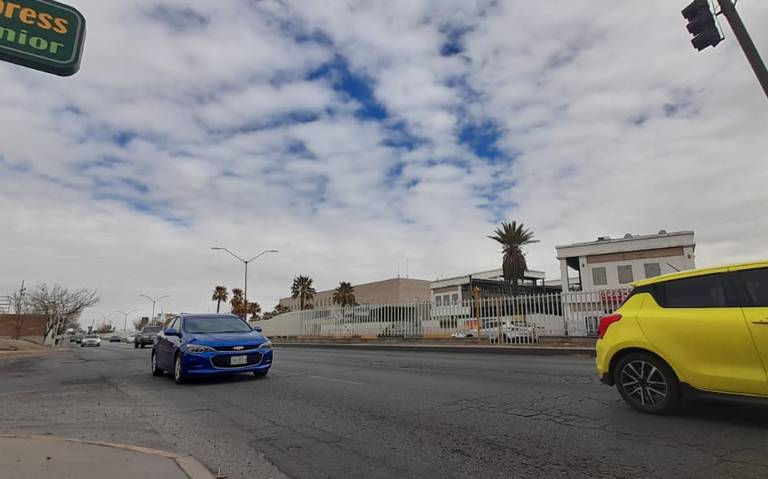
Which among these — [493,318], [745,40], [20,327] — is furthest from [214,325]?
[20,327]

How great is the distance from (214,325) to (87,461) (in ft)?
23.1

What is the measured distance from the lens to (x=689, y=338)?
5371 mm

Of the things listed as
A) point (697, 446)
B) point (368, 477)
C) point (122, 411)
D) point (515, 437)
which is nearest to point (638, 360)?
point (697, 446)

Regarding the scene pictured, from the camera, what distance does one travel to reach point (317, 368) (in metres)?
Result: 12.9

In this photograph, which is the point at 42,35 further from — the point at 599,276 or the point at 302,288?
the point at 302,288

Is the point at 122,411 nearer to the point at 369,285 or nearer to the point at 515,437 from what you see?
the point at 515,437

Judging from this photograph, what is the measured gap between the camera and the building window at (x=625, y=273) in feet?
144

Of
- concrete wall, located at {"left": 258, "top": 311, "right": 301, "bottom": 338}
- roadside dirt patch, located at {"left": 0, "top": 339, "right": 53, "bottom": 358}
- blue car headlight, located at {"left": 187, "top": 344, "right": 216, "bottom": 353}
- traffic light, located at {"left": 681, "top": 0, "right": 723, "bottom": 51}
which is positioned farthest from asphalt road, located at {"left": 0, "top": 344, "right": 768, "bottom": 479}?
concrete wall, located at {"left": 258, "top": 311, "right": 301, "bottom": 338}

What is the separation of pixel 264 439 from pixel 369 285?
94716mm

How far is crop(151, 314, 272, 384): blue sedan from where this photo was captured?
32.0 ft

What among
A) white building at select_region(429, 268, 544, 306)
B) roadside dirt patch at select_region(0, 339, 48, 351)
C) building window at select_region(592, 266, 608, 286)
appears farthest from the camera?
white building at select_region(429, 268, 544, 306)

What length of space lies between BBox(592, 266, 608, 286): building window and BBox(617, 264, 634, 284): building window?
4.39 ft

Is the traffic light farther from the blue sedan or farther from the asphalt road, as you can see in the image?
the blue sedan

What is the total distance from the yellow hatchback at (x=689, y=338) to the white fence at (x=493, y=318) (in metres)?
11.8
